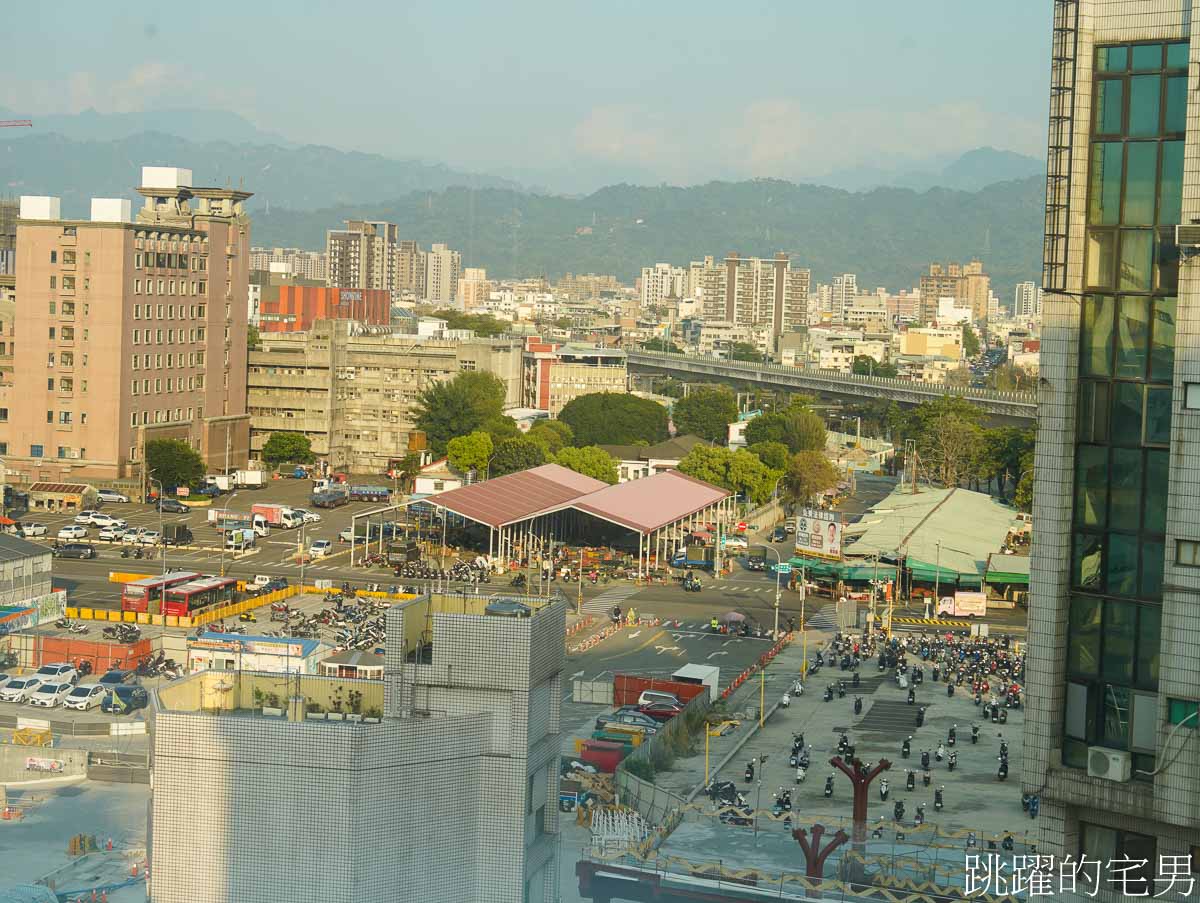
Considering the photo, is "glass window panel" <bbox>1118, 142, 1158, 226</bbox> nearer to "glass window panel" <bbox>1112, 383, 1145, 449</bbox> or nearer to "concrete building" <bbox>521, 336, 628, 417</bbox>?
"glass window panel" <bbox>1112, 383, 1145, 449</bbox>

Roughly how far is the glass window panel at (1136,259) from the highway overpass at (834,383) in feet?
288

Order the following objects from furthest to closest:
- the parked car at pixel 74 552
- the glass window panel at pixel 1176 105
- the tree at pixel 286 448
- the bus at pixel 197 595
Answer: the tree at pixel 286 448 → the parked car at pixel 74 552 → the bus at pixel 197 595 → the glass window panel at pixel 1176 105

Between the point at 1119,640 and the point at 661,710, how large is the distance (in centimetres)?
2127

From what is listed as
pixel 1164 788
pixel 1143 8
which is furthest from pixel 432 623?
pixel 1143 8

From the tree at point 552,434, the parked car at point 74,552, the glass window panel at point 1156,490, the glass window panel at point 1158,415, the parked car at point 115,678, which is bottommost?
the parked car at point 115,678

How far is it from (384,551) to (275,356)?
24510 mm

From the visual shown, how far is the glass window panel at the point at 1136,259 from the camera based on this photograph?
11.4 m

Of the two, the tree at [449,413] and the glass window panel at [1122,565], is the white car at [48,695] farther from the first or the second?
the tree at [449,413]

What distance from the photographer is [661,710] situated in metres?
32.3

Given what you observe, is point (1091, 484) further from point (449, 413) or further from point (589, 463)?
point (449, 413)

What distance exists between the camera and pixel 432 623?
1598cm

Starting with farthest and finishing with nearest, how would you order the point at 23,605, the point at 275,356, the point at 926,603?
the point at 275,356 < the point at 926,603 < the point at 23,605

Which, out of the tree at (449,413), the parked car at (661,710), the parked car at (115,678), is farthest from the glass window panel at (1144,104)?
the tree at (449,413)

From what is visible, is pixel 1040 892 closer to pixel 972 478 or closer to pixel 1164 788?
pixel 1164 788
